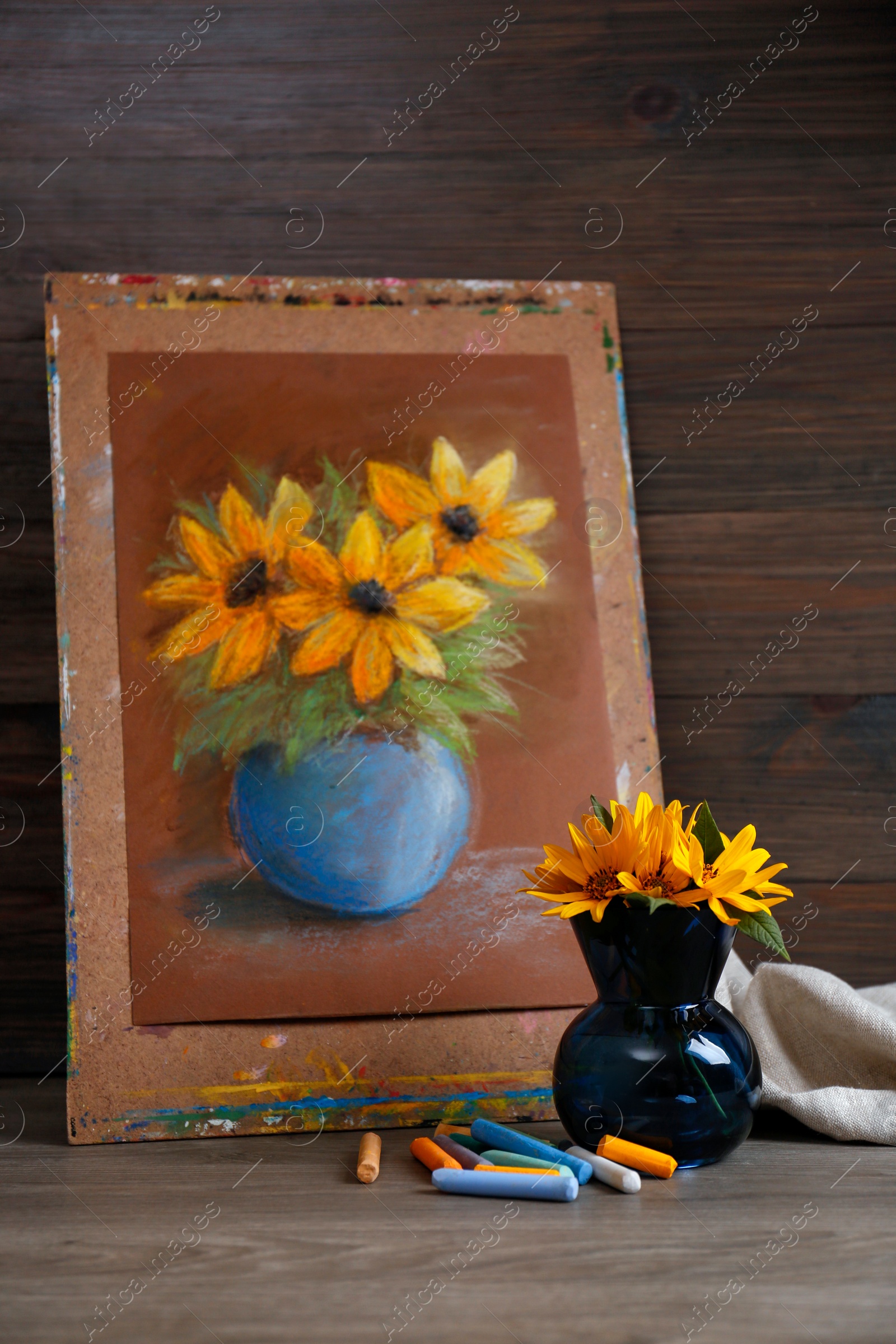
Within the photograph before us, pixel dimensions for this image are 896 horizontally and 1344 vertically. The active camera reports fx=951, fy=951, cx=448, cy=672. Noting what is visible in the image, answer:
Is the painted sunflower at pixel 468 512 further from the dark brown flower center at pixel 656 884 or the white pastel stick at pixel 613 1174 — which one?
the white pastel stick at pixel 613 1174

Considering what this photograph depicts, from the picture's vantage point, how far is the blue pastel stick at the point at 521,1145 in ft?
2.27

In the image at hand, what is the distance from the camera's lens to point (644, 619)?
1.04 meters

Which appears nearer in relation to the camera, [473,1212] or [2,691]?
[473,1212]

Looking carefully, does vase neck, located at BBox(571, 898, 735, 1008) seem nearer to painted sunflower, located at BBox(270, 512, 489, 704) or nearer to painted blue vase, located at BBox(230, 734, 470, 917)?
painted blue vase, located at BBox(230, 734, 470, 917)

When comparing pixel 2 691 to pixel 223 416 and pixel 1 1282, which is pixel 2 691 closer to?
pixel 223 416

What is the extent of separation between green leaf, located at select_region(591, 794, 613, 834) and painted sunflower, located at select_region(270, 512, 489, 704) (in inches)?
10.4

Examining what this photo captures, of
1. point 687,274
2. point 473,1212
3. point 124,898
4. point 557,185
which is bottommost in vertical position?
point 473,1212

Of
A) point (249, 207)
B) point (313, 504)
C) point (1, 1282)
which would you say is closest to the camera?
point (1, 1282)

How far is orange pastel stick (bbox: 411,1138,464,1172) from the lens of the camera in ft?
2.36

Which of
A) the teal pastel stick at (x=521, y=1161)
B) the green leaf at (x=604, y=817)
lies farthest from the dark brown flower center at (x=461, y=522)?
the teal pastel stick at (x=521, y=1161)

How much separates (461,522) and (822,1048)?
61 centimetres

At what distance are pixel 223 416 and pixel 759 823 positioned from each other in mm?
752

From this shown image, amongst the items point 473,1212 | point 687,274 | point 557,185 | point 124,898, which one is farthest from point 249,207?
point 473,1212

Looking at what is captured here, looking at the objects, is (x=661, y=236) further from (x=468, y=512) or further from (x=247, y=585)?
(x=247, y=585)
